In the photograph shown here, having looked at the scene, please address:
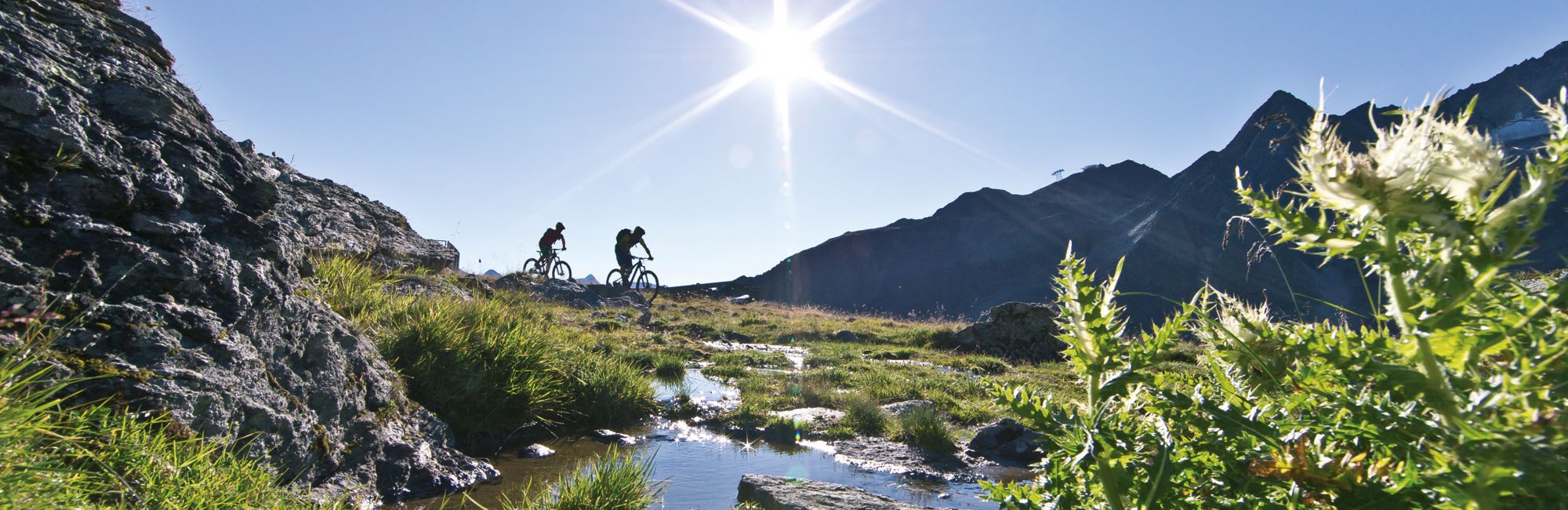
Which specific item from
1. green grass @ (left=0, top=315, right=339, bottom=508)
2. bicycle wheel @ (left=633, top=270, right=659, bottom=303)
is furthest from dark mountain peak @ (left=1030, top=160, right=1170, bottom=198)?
green grass @ (left=0, top=315, right=339, bottom=508)

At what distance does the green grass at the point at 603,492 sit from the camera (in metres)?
3.63

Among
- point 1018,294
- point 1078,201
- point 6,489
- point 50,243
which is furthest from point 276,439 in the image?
point 1078,201

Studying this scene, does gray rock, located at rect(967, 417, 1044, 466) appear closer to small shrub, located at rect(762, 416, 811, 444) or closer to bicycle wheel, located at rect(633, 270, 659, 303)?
small shrub, located at rect(762, 416, 811, 444)

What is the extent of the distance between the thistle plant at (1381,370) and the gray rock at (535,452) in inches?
196

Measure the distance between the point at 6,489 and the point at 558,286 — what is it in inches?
675

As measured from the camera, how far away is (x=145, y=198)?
3.19 m

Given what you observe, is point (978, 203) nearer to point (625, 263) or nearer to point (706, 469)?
point (625, 263)

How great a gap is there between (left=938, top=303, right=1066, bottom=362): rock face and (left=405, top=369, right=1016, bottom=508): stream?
878 centimetres

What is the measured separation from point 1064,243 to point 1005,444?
11696 centimetres

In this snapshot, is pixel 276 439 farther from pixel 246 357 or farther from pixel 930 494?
pixel 930 494

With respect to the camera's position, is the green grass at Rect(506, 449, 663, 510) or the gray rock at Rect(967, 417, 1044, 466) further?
the gray rock at Rect(967, 417, 1044, 466)

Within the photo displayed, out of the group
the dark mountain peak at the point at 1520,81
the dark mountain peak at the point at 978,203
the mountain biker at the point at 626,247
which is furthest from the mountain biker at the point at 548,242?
the dark mountain peak at the point at 978,203

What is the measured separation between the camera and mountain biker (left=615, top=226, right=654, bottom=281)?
24.3 metres

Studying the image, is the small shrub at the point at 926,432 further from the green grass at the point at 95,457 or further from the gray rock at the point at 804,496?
the green grass at the point at 95,457
